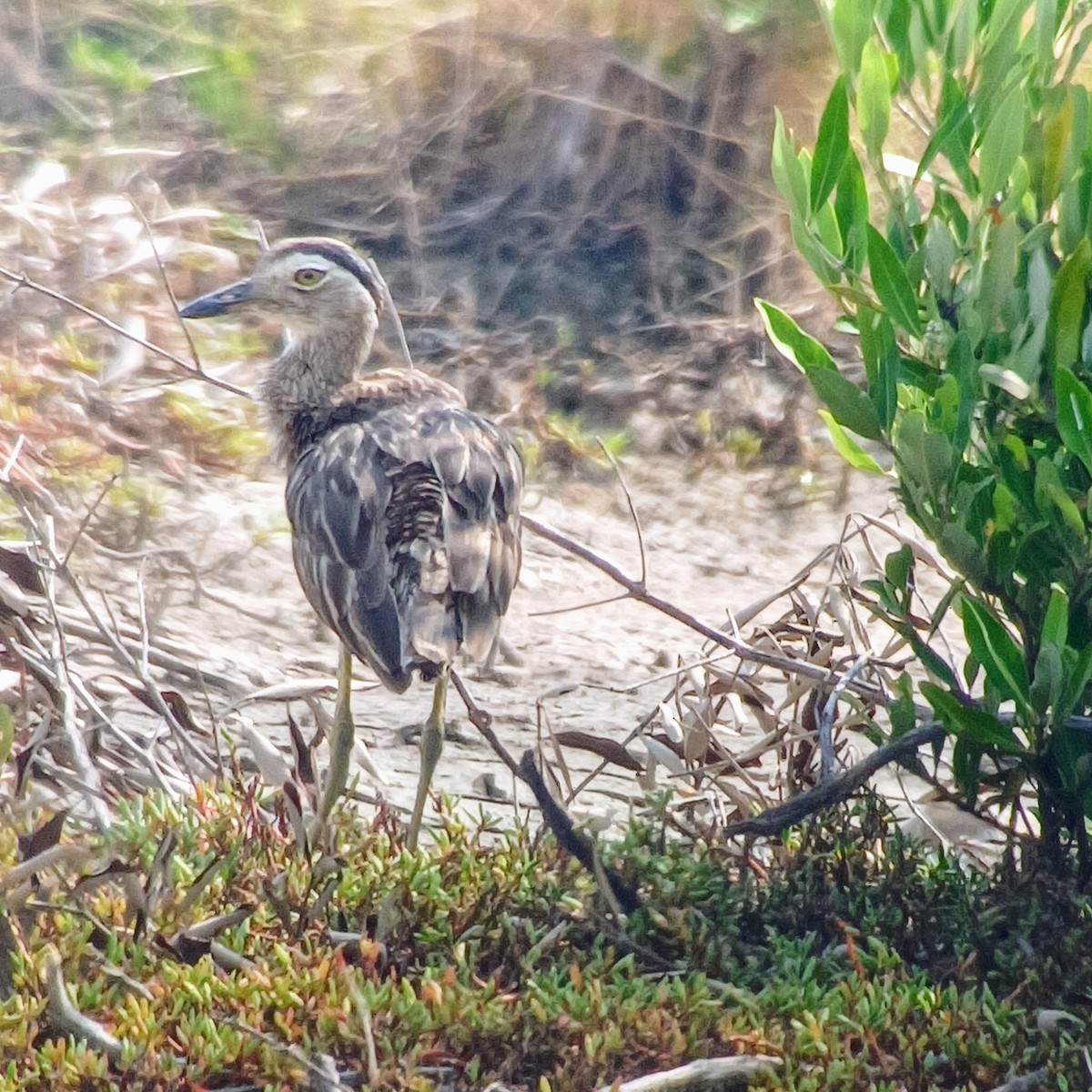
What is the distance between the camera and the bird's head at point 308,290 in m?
5.07

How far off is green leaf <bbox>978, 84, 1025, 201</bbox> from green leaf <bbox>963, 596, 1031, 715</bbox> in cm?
79

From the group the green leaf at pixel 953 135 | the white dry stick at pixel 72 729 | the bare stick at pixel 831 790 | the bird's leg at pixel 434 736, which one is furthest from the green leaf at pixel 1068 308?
the white dry stick at pixel 72 729

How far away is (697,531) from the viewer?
712 centimetres

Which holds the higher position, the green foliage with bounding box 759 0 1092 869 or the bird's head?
the green foliage with bounding box 759 0 1092 869

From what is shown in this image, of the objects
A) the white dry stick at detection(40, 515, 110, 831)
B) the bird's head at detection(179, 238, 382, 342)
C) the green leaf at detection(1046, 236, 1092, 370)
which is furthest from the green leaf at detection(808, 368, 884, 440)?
the bird's head at detection(179, 238, 382, 342)

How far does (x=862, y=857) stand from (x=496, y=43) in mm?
5847

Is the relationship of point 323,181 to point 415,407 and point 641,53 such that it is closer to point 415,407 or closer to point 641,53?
point 641,53

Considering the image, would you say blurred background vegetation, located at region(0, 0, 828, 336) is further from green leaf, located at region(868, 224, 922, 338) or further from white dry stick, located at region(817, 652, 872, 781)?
green leaf, located at region(868, 224, 922, 338)

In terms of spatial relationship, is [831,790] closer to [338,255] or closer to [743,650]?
[743,650]

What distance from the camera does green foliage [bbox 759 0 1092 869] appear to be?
3.15 meters

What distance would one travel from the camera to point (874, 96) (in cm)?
320

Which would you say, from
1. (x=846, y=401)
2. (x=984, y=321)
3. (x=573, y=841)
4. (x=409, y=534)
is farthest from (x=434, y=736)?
(x=984, y=321)

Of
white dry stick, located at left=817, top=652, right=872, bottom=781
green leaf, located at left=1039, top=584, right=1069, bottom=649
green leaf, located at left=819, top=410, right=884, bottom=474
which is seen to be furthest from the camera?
white dry stick, located at left=817, top=652, right=872, bottom=781

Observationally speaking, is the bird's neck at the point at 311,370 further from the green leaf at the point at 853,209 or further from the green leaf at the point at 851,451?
the green leaf at the point at 853,209
